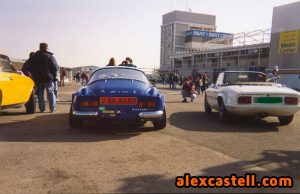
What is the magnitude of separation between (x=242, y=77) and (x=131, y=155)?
4.88 m

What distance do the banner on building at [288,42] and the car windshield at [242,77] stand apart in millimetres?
32465

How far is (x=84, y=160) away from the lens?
14.3ft

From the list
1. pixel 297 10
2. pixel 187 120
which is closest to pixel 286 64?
pixel 297 10

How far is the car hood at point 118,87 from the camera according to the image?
6168 mm

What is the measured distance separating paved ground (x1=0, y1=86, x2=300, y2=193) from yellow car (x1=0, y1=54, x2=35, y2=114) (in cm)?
54

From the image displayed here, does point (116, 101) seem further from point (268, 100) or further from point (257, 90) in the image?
point (268, 100)

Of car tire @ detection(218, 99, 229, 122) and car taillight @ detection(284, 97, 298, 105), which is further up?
car taillight @ detection(284, 97, 298, 105)

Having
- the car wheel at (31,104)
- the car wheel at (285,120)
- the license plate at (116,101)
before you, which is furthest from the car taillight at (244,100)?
the car wheel at (31,104)

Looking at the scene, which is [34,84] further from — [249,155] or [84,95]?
[249,155]

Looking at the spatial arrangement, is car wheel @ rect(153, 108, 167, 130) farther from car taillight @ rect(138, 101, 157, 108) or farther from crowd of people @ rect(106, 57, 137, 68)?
crowd of people @ rect(106, 57, 137, 68)

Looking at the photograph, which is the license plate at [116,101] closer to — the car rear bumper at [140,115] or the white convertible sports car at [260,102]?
the car rear bumper at [140,115]

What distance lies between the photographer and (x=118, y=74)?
736 centimetres

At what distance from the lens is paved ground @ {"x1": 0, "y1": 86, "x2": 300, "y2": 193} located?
352 cm

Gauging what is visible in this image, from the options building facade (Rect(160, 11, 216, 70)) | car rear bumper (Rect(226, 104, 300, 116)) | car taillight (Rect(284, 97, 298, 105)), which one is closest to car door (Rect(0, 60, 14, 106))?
car rear bumper (Rect(226, 104, 300, 116))
